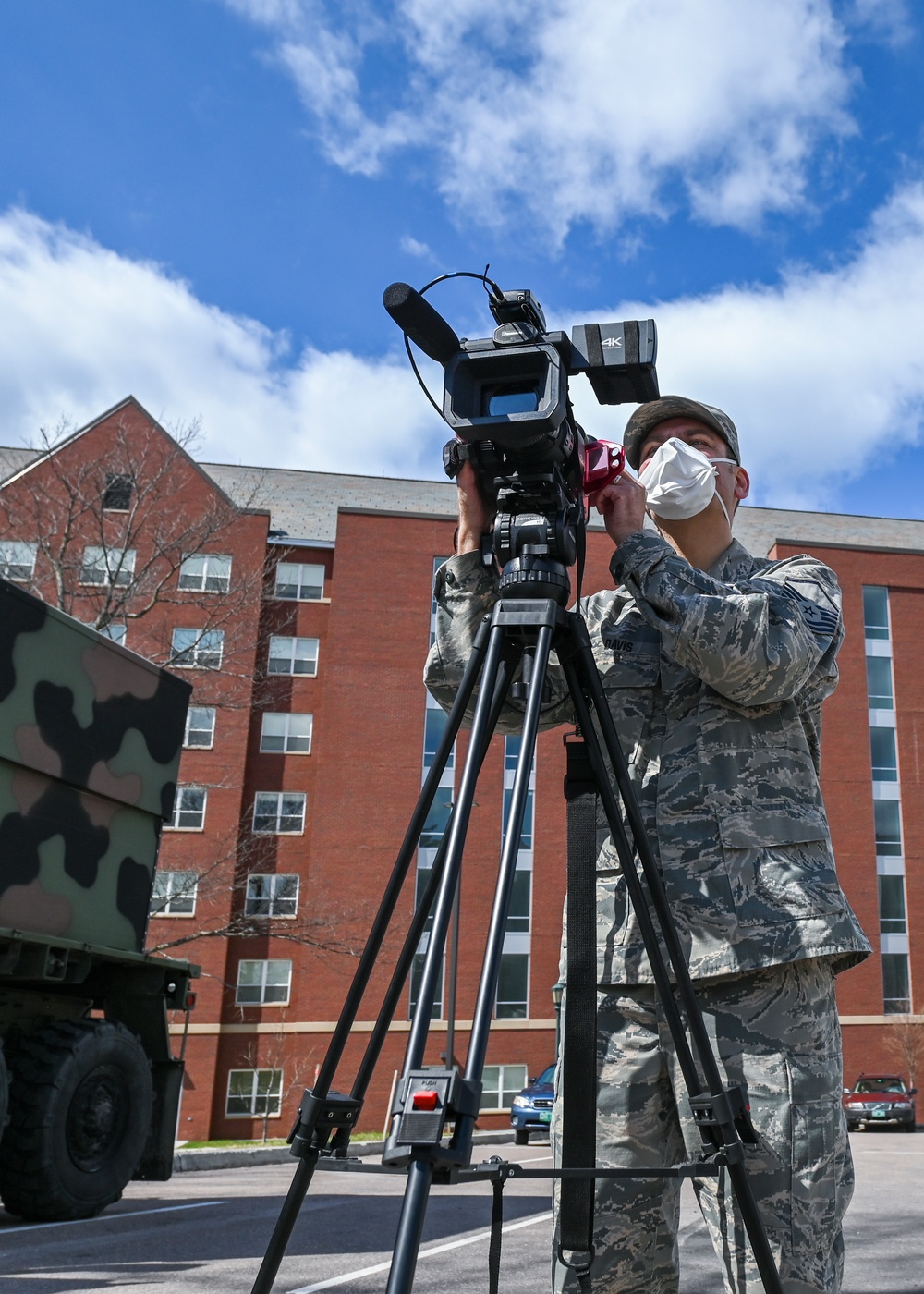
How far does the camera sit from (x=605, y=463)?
7.27 ft

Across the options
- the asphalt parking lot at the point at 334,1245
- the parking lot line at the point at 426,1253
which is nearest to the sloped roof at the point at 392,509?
the asphalt parking lot at the point at 334,1245

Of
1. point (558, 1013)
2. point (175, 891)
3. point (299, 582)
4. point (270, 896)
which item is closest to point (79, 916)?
point (558, 1013)

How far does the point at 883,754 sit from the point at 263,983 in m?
18.3

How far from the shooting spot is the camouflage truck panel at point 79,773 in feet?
19.9

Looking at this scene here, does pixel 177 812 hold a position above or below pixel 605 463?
above

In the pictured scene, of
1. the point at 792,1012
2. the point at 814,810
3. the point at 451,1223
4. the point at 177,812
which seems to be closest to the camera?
the point at 792,1012

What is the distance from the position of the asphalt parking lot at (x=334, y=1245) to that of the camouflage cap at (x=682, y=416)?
3107 millimetres

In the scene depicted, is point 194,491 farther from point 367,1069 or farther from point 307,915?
point 367,1069

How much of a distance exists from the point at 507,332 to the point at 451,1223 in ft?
18.3

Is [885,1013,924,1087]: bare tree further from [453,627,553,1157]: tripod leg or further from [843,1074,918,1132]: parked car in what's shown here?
[453,627,553,1157]: tripod leg

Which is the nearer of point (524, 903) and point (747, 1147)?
point (747, 1147)

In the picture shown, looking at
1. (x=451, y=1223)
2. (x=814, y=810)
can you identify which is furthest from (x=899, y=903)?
(x=814, y=810)

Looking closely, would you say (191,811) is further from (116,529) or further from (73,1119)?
(73,1119)

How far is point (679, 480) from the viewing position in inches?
89.7
